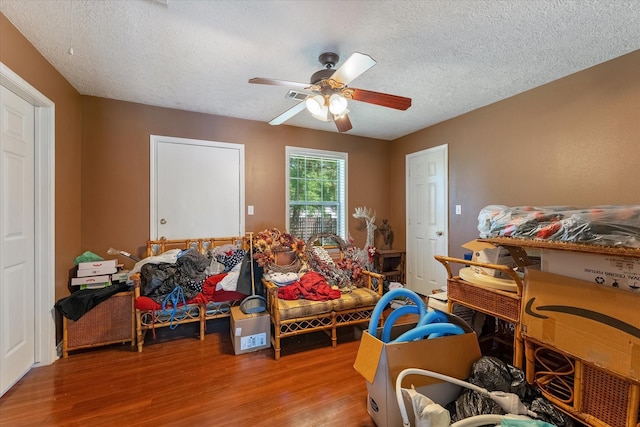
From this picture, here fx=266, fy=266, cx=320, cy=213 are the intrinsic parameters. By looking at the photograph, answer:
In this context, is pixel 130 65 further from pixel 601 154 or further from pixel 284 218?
pixel 601 154

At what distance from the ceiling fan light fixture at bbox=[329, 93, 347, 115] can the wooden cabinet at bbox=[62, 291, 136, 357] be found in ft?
7.90

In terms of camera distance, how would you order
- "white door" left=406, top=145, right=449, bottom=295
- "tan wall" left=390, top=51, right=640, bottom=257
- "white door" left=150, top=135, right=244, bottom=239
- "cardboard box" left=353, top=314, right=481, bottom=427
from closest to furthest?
"cardboard box" left=353, top=314, right=481, bottom=427, "tan wall" left=390, top=51, right=640, bottom=257, "white door" left=150, top=135, right=244, bottom=239, "white door" left=406, top=145, right=449, bottom=295

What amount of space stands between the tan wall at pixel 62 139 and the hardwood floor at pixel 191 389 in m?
0.75

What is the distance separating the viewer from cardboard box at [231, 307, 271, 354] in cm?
234

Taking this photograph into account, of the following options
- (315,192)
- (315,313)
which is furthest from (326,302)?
(315,192)

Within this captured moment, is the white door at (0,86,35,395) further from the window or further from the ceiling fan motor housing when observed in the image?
the window

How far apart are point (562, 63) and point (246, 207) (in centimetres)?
341

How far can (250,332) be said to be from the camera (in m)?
2.38

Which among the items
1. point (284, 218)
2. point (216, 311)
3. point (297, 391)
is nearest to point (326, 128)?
point (284, 218)

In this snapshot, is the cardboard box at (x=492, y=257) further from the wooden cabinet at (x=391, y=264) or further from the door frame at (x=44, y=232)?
the door frame at (x=44, y=232)

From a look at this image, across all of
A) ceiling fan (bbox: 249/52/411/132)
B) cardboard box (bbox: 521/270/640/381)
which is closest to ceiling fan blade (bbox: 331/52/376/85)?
ceiling fan (bbox: 249/52/411/132)

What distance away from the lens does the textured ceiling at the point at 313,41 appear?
1578 millimetres

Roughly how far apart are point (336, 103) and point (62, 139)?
2.46m

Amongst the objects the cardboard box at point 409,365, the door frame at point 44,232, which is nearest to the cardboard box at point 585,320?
the cardboard box at point 409,365
